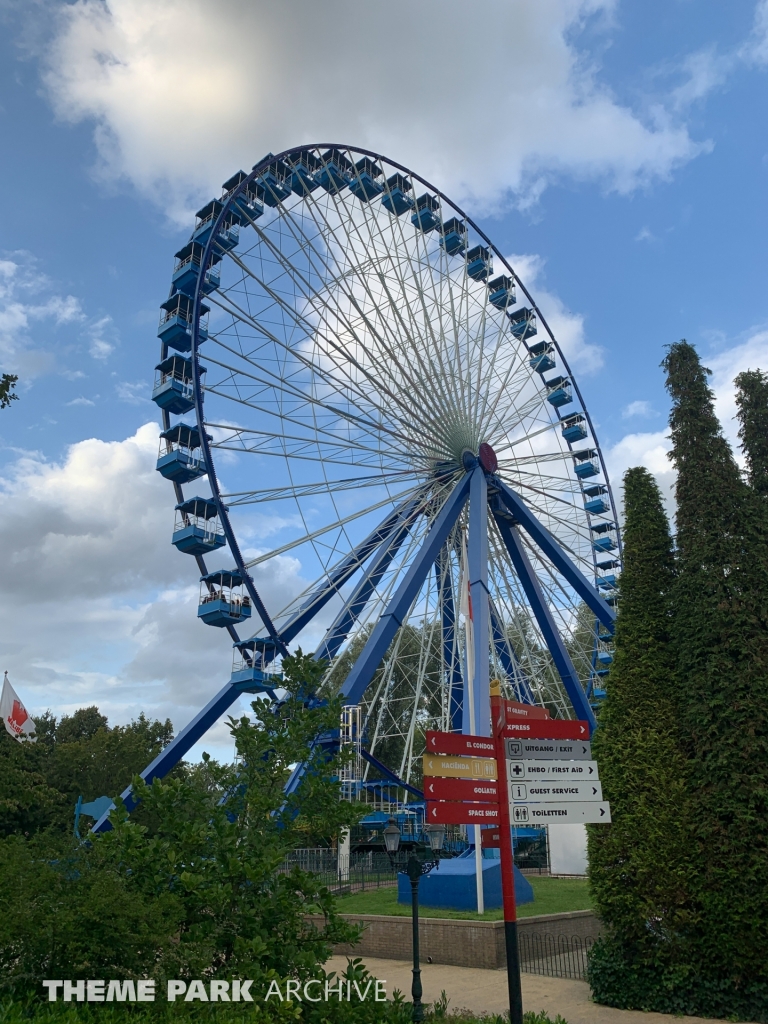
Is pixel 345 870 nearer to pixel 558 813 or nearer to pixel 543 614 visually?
pixel 543 614

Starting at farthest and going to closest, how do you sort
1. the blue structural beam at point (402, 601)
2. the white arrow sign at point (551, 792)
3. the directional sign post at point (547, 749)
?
the blue structural beam at point (402, 601)
the directional sign post at point (547, 749)
the white arrow sign at point (551, 792)

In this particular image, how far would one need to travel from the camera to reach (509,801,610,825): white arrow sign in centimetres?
669

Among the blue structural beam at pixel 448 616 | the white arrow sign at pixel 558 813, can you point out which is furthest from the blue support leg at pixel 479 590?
the white arrow sign at pixel 558 813

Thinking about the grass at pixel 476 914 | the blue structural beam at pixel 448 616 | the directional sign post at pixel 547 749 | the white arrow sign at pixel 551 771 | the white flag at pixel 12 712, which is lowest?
the grass at pixel 476 914

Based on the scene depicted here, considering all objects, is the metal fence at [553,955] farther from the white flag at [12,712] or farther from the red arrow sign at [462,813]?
the white flag at [12,712]

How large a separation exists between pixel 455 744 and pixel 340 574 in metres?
17.6

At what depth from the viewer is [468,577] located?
21.5 metres

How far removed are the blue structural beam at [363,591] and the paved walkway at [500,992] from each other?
9970 millimetres

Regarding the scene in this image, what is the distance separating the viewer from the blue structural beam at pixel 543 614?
2590 cm

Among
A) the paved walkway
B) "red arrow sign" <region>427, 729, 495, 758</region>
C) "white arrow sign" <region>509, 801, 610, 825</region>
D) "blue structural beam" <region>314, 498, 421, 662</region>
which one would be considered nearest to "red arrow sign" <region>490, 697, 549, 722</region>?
"red arrow sign" <region>427, 729, 495, 758</region>

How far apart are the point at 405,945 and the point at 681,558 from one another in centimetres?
868

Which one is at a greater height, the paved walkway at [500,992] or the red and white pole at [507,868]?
the red and white pole at [507,868]

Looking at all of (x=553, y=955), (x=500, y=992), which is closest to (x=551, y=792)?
(x=500, y=992)

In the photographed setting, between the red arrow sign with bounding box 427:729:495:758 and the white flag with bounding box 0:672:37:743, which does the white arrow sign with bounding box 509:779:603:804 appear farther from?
the white flag with bounding box 0:672:37:743
